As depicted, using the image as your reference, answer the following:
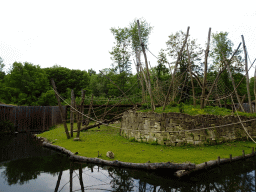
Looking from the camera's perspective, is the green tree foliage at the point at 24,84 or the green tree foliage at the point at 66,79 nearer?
the green tree foliage at the point at 24,84

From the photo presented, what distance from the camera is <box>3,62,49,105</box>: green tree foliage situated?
23.1 metres

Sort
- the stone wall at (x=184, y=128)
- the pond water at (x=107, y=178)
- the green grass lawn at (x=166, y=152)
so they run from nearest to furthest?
the pond water at (x=107, y=178) → the green grass lawn at (x=166, y=152) → the stone wall at (x=184, y=128)

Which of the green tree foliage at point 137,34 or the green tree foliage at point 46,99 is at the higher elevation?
the green tree foliage at point 137,34

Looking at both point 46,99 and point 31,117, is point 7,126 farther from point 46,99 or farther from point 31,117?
point 46,99

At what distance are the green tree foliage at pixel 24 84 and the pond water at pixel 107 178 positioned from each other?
1904 centimetres

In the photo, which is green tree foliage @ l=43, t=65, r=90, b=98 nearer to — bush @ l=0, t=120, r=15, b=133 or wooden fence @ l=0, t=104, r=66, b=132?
wooden fence @ l=0, t=104, r=66, b=132

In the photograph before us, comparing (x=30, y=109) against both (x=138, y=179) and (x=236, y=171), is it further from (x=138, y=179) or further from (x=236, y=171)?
(x=236, y=171)

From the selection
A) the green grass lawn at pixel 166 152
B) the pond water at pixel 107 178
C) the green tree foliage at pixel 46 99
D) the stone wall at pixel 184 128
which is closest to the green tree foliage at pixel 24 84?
the green tree foliage at pixel 46 99

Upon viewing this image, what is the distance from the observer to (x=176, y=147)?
7.14 meters

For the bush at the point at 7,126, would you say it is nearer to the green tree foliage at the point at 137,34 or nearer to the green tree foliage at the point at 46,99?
the green tree foliage at the point at 46,99

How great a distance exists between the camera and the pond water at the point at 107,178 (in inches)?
173

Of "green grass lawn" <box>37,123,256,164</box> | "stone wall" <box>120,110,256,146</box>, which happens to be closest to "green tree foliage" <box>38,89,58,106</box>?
"green grass lawn" <box>37,123,256,164</box>

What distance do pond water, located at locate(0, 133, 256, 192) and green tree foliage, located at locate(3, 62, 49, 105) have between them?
1904cm

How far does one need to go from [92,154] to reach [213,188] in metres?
4.15
